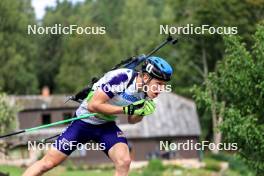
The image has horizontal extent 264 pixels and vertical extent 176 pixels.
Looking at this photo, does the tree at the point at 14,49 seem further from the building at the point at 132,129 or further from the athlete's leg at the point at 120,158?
the athlete's leg at the point at 120,158

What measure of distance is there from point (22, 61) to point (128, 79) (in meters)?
69.2

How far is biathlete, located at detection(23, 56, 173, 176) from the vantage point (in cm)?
1018

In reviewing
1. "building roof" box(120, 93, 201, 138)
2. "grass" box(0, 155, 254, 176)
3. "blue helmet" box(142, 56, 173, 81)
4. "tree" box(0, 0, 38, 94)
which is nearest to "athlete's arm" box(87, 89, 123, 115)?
"blue helmet" box(142, 56, 173, 81)

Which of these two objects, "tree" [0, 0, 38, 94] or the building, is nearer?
the building

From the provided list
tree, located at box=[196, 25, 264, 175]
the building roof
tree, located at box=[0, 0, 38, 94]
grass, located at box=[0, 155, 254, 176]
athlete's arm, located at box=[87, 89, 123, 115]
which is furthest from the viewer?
tree, located at box=[0, 0, 38, 94]

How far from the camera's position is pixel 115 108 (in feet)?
33.3

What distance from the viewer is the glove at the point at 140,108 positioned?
10172mm

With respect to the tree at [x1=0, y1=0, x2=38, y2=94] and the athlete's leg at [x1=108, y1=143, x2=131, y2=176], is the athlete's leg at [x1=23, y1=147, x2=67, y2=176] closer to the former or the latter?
the athlete's leg at [x1=108, y1=143, x2=131, y2=176]

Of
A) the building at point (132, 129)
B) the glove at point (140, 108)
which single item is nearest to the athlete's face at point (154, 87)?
the glove at point (140, 108)

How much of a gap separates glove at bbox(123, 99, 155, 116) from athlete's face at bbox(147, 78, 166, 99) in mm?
130

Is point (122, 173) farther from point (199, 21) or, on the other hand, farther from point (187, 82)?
point (187, 82)

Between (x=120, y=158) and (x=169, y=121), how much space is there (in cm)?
5999

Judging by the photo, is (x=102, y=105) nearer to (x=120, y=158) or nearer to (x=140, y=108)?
(x=140, y=108)

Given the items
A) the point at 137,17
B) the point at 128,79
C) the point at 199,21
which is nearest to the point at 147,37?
the point at 137,17
